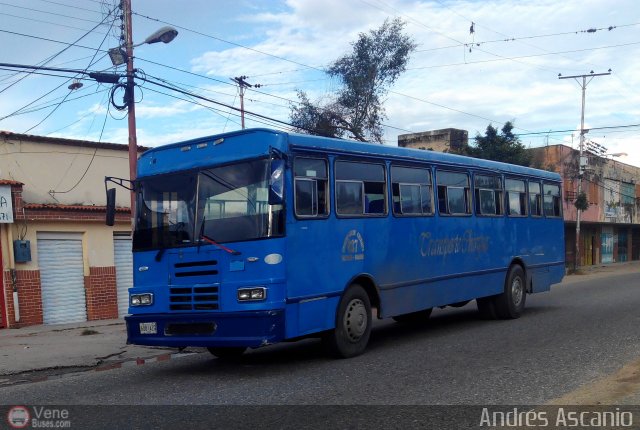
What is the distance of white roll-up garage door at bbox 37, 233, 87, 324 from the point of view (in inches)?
615

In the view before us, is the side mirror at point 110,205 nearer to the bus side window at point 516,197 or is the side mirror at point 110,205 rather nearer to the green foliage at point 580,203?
the bus side window at point 516,197

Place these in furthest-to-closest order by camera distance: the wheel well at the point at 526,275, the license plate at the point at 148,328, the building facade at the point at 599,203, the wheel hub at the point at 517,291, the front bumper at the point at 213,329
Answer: the building facade at the point at 599,203, the wheel well at the point at 526,275, the wheel hub at the point at 517,291, the license plate at the point at 148,328, the front bumper at the point at 213,329

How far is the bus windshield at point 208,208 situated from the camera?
7910 millimetres

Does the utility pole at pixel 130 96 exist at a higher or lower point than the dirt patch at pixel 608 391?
higher

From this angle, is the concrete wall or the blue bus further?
the concrete wall

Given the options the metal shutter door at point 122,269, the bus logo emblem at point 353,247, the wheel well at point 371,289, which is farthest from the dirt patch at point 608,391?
the metal shutter door at point 122,269

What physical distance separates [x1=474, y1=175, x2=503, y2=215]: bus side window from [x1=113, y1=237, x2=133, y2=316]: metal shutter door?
987 cm

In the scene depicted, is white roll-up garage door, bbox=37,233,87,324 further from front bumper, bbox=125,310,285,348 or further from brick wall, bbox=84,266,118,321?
front bumper, bbox=125,310,285,348

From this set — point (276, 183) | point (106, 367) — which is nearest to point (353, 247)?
point (276, 183)

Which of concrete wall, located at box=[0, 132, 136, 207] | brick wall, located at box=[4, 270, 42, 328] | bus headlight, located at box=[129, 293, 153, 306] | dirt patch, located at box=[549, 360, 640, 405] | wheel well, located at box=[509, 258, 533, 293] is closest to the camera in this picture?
dirt patch, located at box=[549, 360, 640, 405]

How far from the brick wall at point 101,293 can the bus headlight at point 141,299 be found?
8489 mm

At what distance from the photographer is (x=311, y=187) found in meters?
8.47

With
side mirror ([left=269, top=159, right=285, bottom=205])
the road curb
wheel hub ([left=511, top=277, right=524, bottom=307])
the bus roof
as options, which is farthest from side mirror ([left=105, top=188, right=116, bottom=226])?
wheel hub ([left=511, top=277, right=524, bottom=307])

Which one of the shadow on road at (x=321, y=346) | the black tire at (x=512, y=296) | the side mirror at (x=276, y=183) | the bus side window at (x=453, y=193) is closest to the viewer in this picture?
the side mirror at (x=276, y=183)
